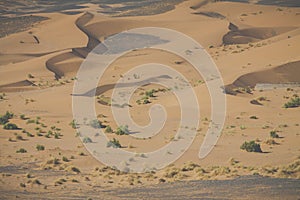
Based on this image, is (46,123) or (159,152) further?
(46,123)

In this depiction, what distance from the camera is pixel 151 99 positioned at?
37656mm

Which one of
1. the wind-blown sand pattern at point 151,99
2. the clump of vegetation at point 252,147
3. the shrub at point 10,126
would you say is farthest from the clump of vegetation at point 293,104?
the shrub at point 10,126

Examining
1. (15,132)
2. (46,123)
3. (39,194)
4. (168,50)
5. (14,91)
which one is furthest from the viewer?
(168,50)

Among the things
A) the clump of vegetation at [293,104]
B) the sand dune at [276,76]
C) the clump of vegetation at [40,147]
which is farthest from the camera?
the sand dune at [276,76]

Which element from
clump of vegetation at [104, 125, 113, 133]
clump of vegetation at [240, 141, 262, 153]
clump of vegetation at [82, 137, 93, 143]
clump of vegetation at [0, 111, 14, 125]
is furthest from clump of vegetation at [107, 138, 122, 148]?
clump of vegetation at [0, 111, 14, 125]

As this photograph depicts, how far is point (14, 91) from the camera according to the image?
44.4 m

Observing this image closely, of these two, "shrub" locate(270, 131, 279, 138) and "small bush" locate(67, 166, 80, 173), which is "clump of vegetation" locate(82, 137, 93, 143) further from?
"shrub" locate(270, 131, 279, 138)

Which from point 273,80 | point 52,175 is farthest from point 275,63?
point 52,175

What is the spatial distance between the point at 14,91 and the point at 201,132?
21.1 metres

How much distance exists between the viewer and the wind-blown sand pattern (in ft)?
58.3

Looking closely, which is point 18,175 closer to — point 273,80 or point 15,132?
point 15,132

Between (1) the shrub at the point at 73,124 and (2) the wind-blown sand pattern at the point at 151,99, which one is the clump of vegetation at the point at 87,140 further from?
(1) the shrub at the point at 73,124

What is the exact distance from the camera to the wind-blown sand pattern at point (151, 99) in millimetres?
17766

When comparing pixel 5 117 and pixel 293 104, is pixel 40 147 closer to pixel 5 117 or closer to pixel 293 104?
pixel 5 117
